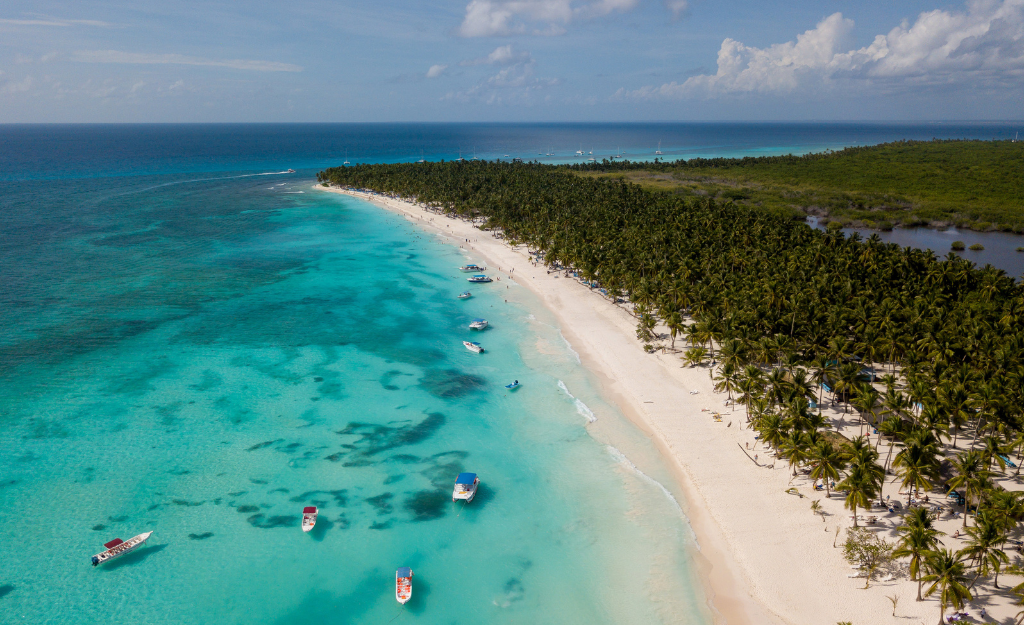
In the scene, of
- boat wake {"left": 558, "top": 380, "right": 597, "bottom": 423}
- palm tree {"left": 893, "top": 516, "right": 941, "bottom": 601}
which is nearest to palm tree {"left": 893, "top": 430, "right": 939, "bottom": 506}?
palm tree {"left": 893, "top": 516, "right": 941, "bottom": 601}

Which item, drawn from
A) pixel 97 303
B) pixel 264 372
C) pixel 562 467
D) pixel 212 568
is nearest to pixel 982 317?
pixel 562 467

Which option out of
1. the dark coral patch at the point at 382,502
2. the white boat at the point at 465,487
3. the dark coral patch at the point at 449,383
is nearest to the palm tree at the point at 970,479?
the white boat at the point at 465,487

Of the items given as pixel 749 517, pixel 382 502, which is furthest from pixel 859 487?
pixel 382 502

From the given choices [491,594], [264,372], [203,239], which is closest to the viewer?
[491,594]

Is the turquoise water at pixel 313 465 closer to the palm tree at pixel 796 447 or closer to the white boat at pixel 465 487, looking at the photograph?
the white boat at pixel 465 487

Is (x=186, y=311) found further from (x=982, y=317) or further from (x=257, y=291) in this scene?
(x=982, y=317)

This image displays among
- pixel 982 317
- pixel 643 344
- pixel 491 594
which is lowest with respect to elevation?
pixel 491 594

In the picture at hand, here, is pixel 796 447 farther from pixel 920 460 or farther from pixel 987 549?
pixel 987 549
